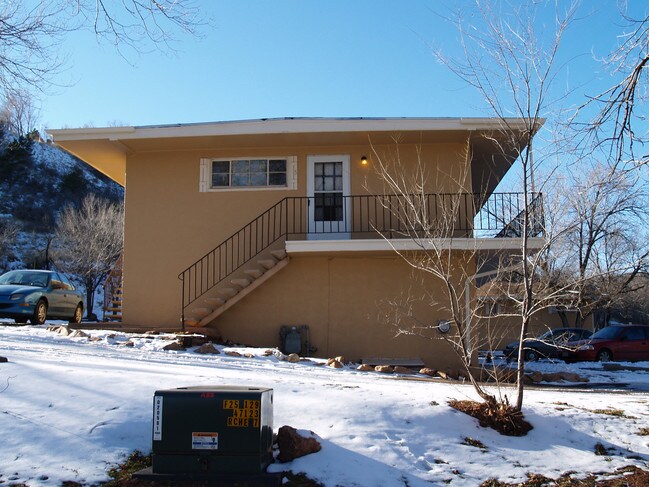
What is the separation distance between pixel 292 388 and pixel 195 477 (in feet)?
7.59

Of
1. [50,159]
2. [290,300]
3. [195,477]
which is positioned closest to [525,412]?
[195,477]

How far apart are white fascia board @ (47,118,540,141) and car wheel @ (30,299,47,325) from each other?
4.34m

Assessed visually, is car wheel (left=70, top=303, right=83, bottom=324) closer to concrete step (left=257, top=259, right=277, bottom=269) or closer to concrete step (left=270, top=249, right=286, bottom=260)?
concrete step (left=257, top=259, right=277, bottom=269)

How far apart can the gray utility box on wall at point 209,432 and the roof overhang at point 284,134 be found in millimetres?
9088

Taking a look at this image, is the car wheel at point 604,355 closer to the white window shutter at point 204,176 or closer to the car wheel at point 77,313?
the white window shutter at point 204,176

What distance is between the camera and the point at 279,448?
18.2 ft

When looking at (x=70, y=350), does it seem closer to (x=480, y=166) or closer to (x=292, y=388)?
(x=292, y=388)

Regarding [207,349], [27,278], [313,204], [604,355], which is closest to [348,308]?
[313,204]

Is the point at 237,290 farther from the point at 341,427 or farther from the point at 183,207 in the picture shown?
the point at 341,427

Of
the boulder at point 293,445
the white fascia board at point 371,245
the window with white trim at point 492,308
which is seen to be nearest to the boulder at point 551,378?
the window with white trim at point 492,308

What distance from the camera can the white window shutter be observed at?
1454cm

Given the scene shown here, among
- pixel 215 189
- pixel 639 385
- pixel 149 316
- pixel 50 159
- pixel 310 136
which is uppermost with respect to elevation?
pixel 50 159

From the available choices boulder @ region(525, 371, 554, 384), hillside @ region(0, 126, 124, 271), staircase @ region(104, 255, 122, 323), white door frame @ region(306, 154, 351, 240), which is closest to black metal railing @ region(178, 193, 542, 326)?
white door frame @ region(306, 154, 351, 240)

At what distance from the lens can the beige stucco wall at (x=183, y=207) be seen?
14.2 metres
